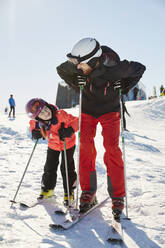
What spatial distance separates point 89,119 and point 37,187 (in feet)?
5.30

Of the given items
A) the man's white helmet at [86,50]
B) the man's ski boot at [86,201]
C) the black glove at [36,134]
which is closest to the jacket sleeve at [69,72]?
the man's white helmet at [86,50]

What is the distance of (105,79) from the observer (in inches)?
116

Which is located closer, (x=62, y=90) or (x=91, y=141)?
(x=91, y=141)

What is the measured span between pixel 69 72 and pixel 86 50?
490mm

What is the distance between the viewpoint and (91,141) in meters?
3.10

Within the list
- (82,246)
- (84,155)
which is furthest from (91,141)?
(82,246)

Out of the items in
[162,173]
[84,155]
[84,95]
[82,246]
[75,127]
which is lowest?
[162,173]

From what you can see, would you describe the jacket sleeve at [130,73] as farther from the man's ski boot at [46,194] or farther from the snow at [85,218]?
the man's ski boot at [46,194]

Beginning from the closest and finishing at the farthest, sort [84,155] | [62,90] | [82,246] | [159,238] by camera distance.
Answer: [82,246] < [159,238] < [84,155] < [62,90]

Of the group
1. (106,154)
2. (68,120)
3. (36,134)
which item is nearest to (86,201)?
(106,154)

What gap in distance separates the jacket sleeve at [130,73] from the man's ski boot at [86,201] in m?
1.51

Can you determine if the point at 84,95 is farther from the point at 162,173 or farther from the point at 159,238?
the point at 162,173

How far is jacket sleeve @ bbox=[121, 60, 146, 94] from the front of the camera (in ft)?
9.62

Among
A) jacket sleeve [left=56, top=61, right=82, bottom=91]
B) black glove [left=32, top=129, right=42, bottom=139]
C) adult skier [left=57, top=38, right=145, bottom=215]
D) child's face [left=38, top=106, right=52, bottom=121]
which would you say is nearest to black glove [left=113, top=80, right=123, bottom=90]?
adult skier [left=57, top=38, right=145, bottom=215]
